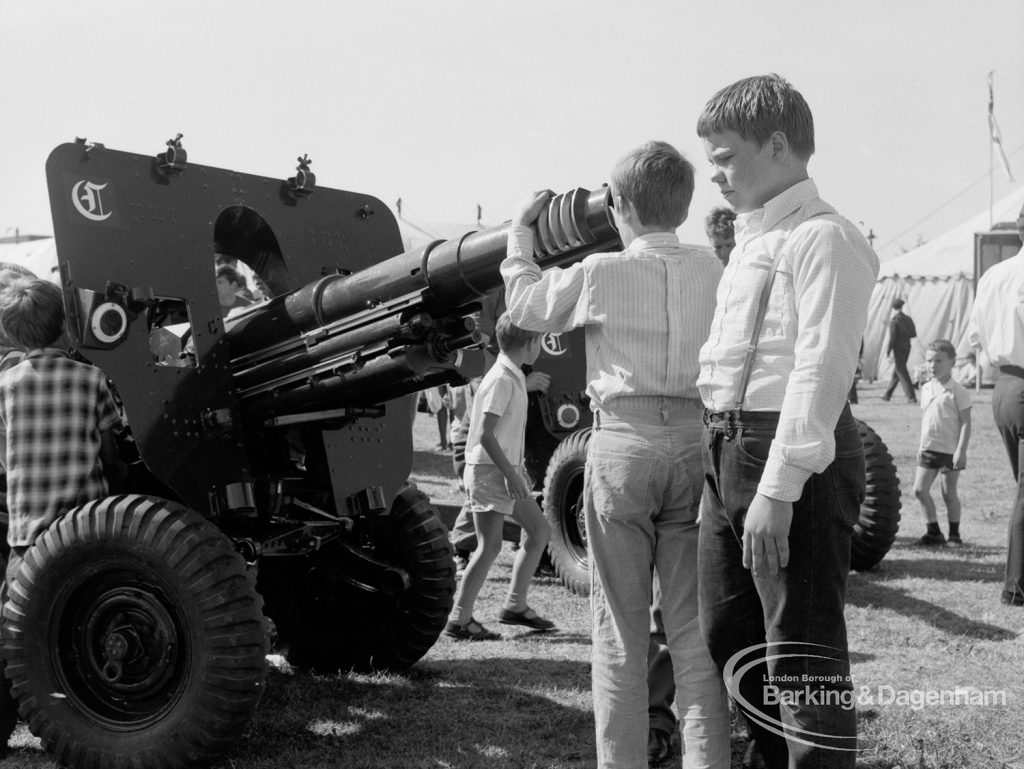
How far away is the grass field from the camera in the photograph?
388cm

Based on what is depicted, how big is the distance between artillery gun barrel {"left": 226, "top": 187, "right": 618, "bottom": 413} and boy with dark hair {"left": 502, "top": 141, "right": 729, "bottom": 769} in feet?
0.49

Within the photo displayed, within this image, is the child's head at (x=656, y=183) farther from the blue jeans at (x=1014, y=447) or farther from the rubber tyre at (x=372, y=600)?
the blue jeans at (x=1014, y=447)

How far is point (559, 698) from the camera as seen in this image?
461 cm

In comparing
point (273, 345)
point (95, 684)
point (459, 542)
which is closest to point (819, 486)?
point (273, 345)

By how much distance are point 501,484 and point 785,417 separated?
3.16m

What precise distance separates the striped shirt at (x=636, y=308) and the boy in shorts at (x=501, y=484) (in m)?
1.95

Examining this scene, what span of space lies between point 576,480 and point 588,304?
12.2ft

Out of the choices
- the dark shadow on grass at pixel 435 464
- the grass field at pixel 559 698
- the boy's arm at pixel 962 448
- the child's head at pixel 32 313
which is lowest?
the grass field at pixel 559 698

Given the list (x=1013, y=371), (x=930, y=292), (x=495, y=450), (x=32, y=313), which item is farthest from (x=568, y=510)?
(x=930, y=292)

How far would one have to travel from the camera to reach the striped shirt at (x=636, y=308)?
3119 mm

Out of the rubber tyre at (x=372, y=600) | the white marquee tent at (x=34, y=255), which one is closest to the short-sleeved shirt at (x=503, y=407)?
the rubber tyre at (x=372, y=600)

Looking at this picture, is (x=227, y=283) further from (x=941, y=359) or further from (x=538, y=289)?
(x=941, y=359)

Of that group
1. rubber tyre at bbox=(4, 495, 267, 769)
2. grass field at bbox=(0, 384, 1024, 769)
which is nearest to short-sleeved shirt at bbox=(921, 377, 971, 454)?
grass field at bbox=(0, 384, 1024, 769)

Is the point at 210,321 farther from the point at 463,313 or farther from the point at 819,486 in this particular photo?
the point at 819,486
